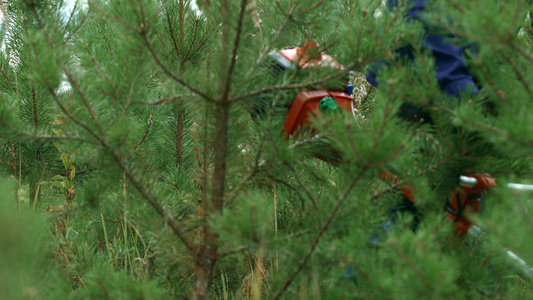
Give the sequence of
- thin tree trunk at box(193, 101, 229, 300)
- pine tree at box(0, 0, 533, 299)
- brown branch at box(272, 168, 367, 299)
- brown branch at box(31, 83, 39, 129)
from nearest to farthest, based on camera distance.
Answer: pine tree at box(0, 0, 533, 299)
brown branch at box(272, 168, 367, 299)
thin tree trunk at box(193, 101, 229, 300)
brown branch at box(31, 83, 39, 129)

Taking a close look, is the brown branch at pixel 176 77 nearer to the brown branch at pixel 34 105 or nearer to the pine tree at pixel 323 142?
the pine tree at pixel 323 142

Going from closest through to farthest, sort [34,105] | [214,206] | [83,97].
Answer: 1. [83,97]
2. [214,206]
3. [34,105]

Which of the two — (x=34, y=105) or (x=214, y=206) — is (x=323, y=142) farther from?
(x=34, y=105)

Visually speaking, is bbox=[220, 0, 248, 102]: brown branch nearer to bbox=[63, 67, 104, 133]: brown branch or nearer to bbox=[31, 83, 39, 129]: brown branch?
bbox=[63, 67, 104, 133]: brown branch

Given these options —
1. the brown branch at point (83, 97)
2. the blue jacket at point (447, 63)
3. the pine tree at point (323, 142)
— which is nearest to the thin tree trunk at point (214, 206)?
the pine tree at point (323, 142)

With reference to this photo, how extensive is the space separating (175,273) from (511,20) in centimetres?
123

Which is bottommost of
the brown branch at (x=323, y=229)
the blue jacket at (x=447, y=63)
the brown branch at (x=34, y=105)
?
the brown branch at (x=323, y=229)

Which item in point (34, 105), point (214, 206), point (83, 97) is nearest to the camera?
point (83, 97)

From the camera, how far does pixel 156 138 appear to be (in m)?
2.64

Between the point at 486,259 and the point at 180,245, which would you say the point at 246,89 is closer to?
the point at 180,245

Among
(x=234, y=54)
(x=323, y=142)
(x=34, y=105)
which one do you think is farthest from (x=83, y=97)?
(x=34, y=105)

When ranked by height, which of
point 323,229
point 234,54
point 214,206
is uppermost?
point 234,54

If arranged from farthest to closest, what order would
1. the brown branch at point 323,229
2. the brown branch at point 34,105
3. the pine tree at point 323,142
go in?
the brown branch at point 34,105, the brown branch at point 323,229, the pine tree at point 323,142

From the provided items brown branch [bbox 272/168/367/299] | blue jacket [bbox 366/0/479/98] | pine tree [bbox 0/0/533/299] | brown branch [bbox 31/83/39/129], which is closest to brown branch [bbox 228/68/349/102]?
pine tree [bbox 0/0/533/299]
